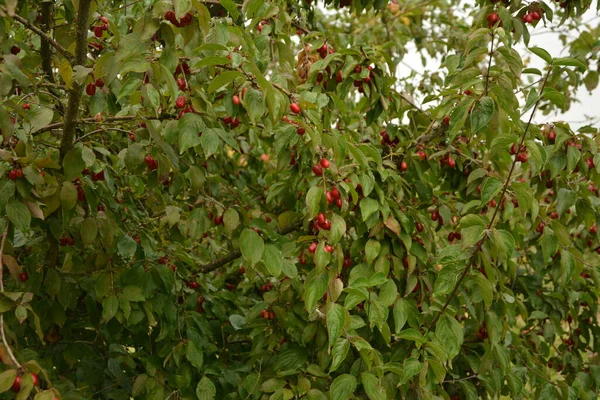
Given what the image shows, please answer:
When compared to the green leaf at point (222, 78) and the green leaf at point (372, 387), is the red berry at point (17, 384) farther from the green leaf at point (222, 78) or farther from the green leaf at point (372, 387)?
the green leaf at point (372, 387)

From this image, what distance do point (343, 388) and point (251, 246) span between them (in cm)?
47

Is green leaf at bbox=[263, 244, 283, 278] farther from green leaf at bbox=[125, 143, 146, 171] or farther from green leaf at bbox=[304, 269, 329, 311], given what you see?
green leaf at bbox=[125, 143, 146, 171]

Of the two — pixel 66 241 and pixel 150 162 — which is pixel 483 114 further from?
pixel 66 241

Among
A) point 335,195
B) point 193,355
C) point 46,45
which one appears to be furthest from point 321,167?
point 46,45

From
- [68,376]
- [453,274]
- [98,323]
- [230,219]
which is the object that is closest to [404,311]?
[453,274]

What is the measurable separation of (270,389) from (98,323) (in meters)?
0.70

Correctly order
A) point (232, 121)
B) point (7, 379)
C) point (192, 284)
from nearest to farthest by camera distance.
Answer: point (7, 379), point (232, 121), point (192, 284)

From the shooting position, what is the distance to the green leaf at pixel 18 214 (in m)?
1.78

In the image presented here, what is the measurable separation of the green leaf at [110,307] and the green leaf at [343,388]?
0.68 m

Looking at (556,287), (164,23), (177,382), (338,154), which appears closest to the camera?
(164,23)

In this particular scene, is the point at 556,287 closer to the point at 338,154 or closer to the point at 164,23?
the point at 338,154

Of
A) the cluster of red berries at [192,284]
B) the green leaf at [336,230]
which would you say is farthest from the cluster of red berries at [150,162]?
the cluster of red berries at [192,284]

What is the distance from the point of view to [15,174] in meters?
1.79

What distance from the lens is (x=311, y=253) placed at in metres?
2.24
